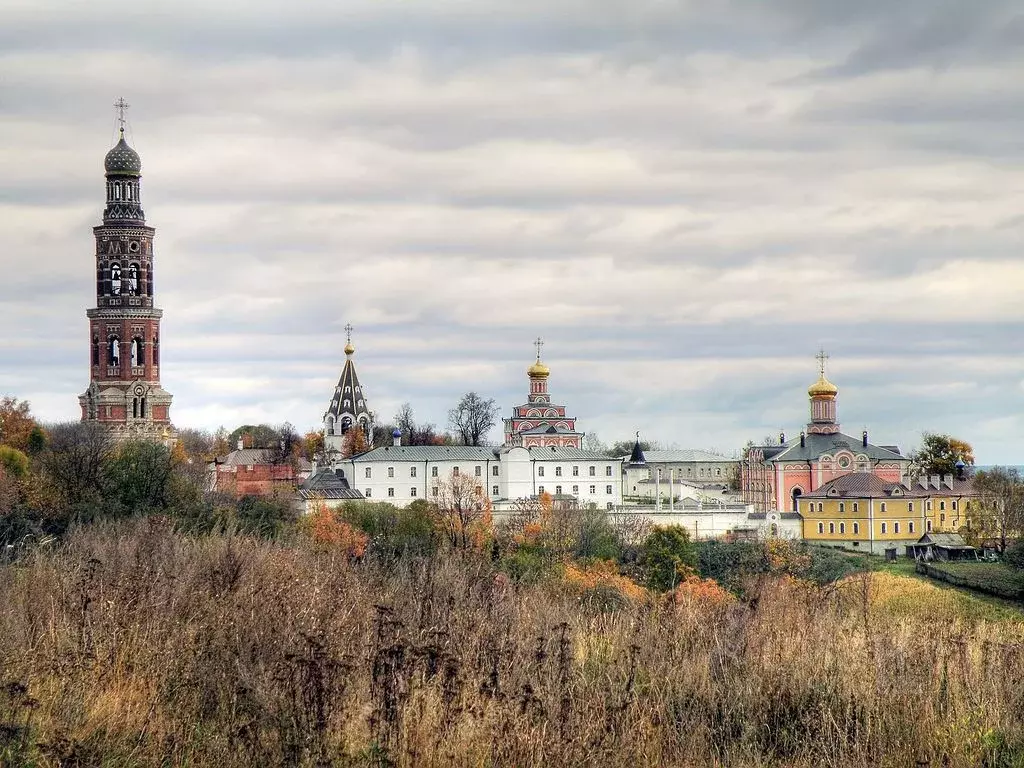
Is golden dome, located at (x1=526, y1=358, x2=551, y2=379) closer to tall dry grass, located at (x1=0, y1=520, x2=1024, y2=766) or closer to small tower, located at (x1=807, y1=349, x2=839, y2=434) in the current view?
small tower, located at (x1=807, y1=349, x2=839, y2=434)

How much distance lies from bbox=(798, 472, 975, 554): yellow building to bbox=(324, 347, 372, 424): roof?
27.7 metres

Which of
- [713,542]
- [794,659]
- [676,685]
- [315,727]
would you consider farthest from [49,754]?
[713,542]

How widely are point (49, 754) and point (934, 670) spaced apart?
5.56 m

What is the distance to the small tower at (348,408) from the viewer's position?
8756cm

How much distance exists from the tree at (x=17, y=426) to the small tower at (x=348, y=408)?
14.9m

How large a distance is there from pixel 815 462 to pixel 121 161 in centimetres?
3425

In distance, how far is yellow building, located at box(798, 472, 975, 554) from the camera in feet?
219

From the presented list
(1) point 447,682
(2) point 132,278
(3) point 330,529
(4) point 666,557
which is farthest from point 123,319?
(1) point 447,682

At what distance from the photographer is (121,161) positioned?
257 feet

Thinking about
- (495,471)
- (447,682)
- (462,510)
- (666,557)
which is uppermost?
(495,471)

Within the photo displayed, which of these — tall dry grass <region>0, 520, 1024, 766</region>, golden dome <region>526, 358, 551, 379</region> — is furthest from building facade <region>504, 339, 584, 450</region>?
tall dry grass <region>0, 520, 1024, 766</region>

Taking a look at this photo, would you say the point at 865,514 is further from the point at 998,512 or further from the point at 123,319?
the point at 123,319

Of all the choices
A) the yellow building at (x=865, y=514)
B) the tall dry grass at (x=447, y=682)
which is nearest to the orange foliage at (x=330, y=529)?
the yellow building at (x=865, y=514)

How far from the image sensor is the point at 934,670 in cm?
1100
